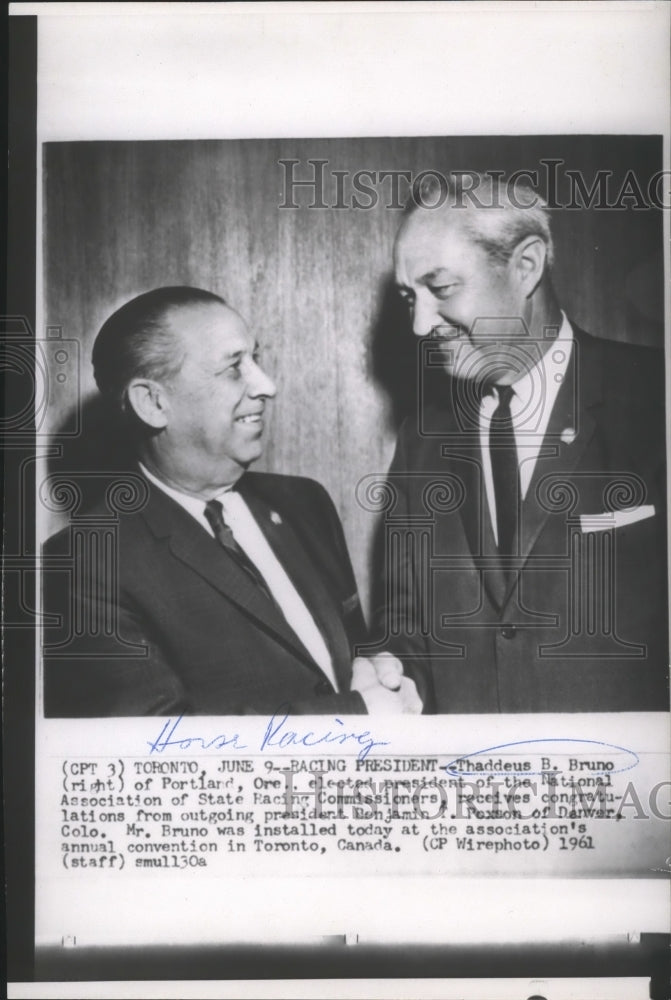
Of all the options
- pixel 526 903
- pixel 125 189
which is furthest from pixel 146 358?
pixel 526 903

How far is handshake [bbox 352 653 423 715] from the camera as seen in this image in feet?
5.57

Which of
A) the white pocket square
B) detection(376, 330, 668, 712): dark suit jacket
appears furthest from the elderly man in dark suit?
the white pocket square

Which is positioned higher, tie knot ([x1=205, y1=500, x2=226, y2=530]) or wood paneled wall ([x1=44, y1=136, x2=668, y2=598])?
wood paneled wall ([x1=44, y1=136, x2=668, y2=598])

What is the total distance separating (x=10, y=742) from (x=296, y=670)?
590 millimetres

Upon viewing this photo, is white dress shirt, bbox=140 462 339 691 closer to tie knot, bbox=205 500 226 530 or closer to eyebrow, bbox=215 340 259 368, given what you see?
tie knot, bbox=205 500 226 530

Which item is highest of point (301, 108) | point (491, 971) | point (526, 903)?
point (301, 108)

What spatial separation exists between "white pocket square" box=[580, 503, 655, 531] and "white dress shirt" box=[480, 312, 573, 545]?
0.15 m

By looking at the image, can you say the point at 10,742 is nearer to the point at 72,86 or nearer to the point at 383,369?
the point at 383,369

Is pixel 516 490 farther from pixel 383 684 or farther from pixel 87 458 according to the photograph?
pixel 87 458

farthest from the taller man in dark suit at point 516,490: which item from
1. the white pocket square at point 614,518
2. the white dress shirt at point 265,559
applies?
the white dress shirt at point 265,559

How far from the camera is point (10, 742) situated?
1.71m

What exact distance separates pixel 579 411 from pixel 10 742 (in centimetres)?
132

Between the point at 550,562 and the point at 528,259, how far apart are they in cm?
61

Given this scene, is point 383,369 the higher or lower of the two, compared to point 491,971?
higher
